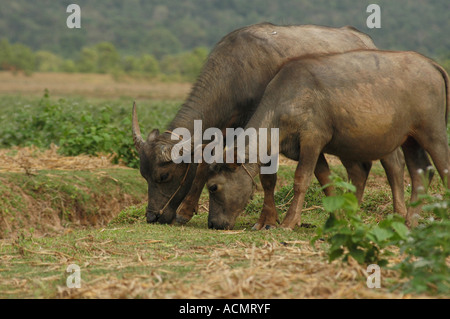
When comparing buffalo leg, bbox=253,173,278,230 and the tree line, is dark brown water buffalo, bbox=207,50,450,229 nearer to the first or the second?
buffalo leg, bbox=253,173,278,230

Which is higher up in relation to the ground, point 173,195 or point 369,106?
point 369,106

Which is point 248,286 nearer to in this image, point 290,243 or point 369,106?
point 290,243

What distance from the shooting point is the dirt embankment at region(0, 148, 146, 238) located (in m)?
8.02

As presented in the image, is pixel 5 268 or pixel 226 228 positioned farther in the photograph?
pixel 226 228

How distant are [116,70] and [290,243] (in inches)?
1527

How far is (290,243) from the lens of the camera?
18.5 ft

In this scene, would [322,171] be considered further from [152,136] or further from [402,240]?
[402,240]

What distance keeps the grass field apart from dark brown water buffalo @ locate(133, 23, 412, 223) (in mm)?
328

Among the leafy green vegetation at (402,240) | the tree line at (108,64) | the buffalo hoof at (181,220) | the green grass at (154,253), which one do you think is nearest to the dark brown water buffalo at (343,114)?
the green grass at (154,253)

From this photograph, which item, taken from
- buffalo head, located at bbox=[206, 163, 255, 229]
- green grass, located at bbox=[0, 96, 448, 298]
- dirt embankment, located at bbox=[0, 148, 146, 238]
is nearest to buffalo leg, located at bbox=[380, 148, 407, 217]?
green grass, located at bbox=[0, 96, 448, 298]

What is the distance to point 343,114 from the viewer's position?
649 cm

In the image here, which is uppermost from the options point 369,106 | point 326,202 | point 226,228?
point 369,106

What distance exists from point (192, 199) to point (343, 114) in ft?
6.11

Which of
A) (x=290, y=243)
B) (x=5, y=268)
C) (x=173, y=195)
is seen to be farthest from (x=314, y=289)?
(x=173, y=195)
